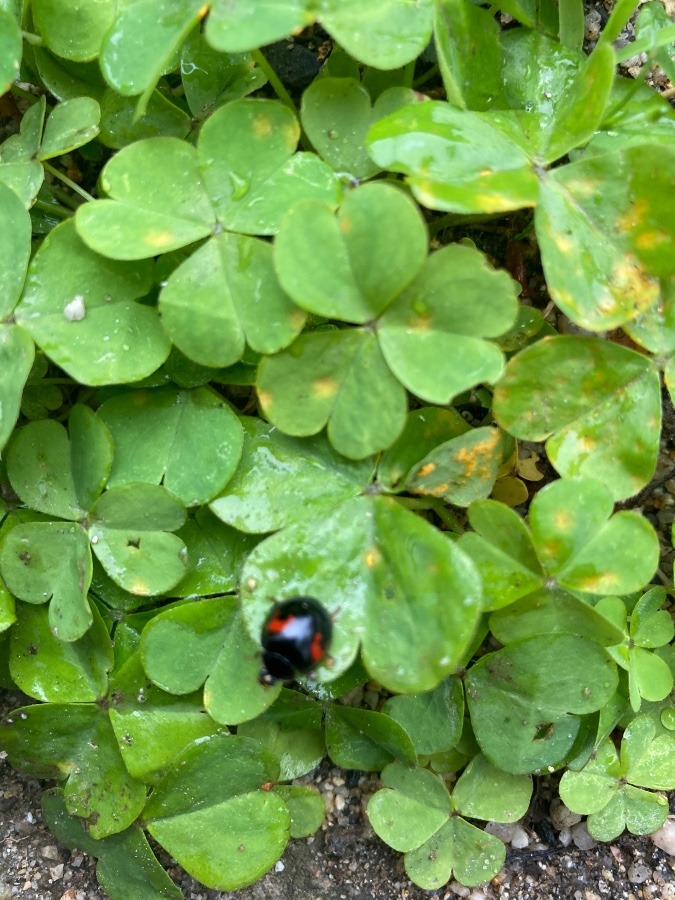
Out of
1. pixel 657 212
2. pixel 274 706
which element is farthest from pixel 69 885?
pixel 657 212

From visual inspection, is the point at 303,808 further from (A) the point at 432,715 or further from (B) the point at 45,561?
(B) the point at 45,561

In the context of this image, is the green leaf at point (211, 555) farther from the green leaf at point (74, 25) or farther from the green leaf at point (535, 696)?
the green leaf at point (74, 25)

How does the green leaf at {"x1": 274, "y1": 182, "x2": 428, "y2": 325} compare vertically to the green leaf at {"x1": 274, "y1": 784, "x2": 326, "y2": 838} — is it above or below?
above

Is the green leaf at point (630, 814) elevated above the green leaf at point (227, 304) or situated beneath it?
situated beneath

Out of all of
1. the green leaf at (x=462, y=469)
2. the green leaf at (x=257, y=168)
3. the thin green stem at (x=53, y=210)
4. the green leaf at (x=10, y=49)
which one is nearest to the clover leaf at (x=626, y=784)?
the green leaf at (x=462, y=469)

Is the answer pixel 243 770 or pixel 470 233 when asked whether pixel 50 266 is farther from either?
pixel 243 770

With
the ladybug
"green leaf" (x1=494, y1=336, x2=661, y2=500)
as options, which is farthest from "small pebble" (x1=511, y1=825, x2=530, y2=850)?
"green leaf" (x1=494, y1=336, x2=661, y2=500)

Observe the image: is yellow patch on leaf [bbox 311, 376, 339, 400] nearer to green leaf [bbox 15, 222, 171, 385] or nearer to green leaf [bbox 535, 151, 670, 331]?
green leaf [bbox 15, 222, 171, 385]
